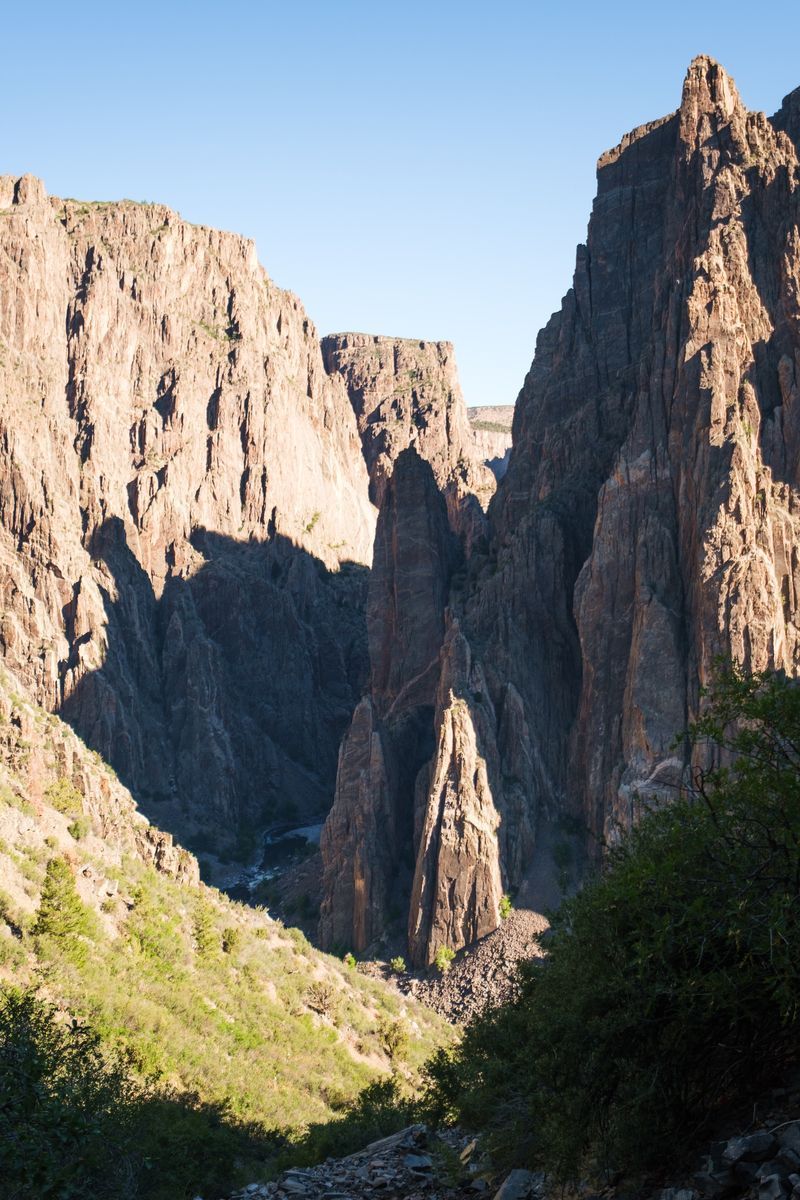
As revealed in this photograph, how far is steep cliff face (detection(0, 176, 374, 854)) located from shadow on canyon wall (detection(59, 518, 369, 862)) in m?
0.26

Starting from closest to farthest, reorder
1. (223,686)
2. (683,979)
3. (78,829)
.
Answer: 1. (683,979)
2. (78,829)
3. (223,686)

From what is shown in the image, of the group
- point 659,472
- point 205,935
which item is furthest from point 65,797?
point 659,472

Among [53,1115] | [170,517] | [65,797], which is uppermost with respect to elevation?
[170,517]

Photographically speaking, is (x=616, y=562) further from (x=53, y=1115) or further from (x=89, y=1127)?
(x=53, y=1115)

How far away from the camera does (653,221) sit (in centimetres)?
9450

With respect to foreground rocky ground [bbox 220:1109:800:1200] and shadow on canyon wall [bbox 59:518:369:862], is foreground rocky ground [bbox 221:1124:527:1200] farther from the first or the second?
shadow on canyon wall [bbox 59:518:369:862]

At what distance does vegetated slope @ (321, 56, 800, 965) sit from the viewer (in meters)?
70.1

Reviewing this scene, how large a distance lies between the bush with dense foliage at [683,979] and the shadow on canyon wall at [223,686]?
103 meters

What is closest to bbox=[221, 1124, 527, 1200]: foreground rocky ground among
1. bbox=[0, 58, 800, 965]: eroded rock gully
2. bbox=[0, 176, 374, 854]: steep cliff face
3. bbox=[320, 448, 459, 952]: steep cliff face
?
bbox=[0, 58, 800, 965]: eroded rock gully

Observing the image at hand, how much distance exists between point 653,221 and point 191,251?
286 ft

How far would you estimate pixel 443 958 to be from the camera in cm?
7256

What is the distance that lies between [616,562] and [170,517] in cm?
A: 8136

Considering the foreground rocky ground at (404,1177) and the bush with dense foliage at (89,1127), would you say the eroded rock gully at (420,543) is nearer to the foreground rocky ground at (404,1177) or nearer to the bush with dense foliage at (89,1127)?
the foreground rocky ground at (404,1177)

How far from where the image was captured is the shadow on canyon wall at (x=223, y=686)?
124m
